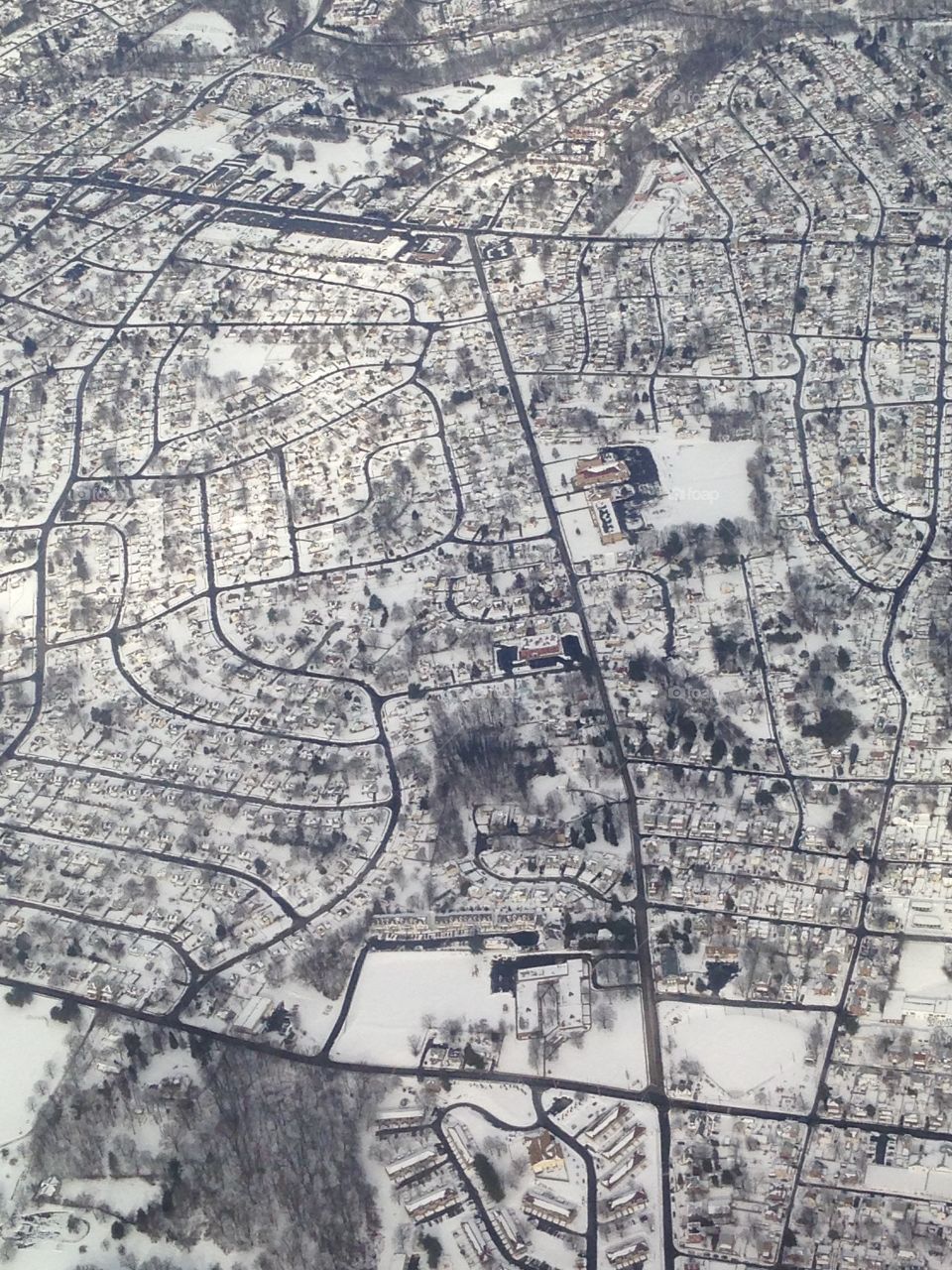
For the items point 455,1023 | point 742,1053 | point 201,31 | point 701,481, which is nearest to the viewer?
point 742,1053

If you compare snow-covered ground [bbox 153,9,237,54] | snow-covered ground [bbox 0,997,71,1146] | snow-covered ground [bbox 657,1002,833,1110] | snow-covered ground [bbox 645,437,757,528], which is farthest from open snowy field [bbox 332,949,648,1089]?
snow-covered ground [bbox 153,9,237,54]

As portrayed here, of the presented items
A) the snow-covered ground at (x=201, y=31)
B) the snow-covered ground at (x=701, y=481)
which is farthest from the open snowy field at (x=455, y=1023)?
the snow-covered ground at (x=201, y=31)

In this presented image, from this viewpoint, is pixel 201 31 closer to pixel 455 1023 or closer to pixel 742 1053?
pixel 455 1023

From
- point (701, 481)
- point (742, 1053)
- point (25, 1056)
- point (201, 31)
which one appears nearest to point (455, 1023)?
point (742, 1053)

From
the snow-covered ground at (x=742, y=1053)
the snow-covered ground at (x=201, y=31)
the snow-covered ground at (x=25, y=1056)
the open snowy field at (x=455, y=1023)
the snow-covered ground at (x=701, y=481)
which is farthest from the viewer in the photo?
the snow-covered ground at (x=201, y=31)

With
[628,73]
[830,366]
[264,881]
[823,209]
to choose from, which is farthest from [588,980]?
[628,73]

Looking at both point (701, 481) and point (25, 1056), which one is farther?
point (701, 481)

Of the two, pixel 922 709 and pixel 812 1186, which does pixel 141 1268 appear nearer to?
pixel 812 1186

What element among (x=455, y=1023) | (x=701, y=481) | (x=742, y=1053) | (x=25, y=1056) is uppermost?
(x=701, y=481)

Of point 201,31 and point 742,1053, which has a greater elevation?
point 201,31

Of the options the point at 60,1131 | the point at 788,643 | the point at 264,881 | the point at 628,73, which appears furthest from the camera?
the point at 628,73

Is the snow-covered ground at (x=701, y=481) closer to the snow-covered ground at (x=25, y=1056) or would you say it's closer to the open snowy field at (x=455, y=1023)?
the open snowy field at (x=455, y=1023)
